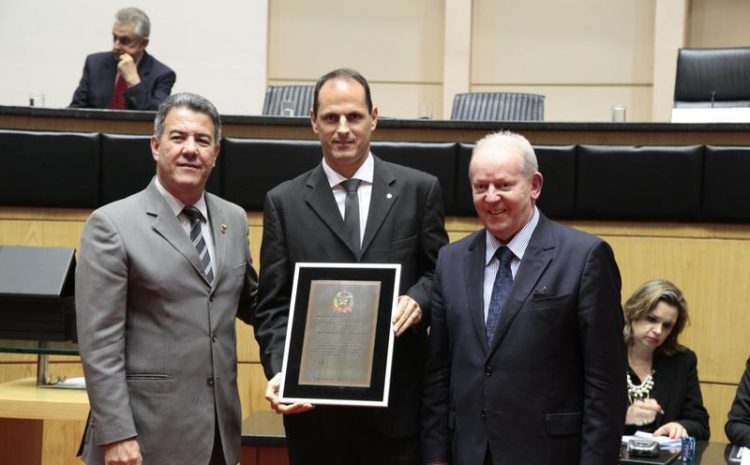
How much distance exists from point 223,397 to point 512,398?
2.39 feet

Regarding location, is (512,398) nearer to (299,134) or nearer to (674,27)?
(299,134)

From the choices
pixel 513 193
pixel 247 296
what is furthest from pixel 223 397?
pixel 513 193

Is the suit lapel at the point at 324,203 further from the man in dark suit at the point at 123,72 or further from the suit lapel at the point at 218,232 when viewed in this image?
the man in dark suit at the point at 123,72

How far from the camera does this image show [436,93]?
7.71 meters

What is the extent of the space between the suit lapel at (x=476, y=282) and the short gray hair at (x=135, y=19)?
3970 mm

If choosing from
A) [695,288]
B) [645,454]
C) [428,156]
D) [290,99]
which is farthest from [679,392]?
[290,99]

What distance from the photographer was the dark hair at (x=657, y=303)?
3650 millimetres

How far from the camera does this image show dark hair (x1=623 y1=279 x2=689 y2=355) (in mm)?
3650

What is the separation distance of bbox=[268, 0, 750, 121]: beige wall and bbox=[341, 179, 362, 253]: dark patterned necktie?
4980 millimetres


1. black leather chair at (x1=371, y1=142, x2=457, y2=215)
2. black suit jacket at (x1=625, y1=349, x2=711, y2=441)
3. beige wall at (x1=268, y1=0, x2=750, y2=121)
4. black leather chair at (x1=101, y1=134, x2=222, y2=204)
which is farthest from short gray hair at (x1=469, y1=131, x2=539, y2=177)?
beige wall at (x1=268, y1=0, x2=750, y2=121)

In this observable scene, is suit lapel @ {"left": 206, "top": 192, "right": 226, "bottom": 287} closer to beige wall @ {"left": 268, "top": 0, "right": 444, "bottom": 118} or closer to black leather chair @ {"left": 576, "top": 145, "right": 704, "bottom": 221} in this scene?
black leather chair @ {"left": 576, "top": 145, "right": 704, "bottom": 221}

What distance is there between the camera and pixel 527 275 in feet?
7.36

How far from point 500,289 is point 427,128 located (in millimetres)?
2023

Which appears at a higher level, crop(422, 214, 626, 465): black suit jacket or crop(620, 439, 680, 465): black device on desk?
crop(422, 214, 626, 465): black suit jacket
